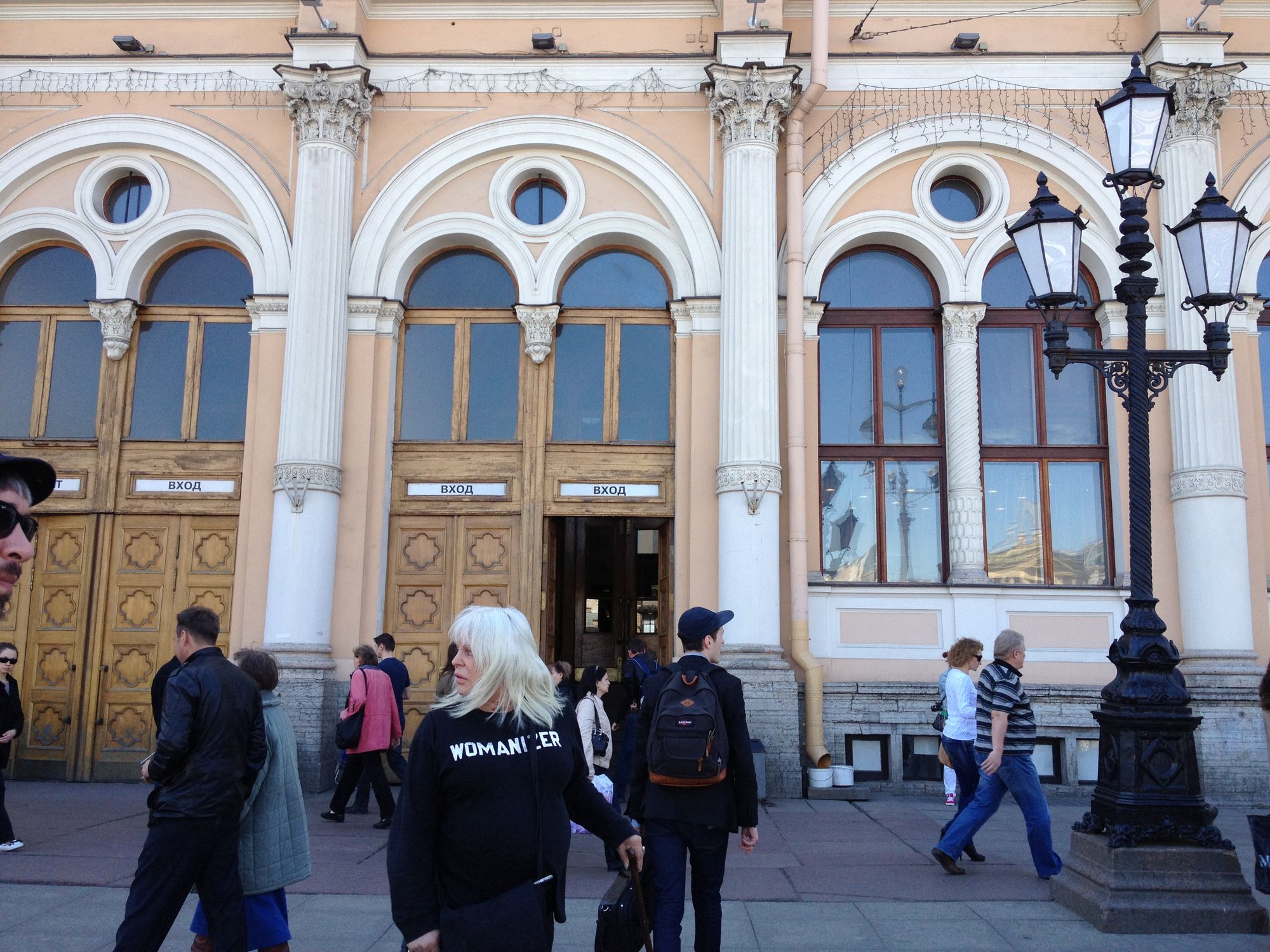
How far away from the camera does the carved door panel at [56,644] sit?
12.9 m

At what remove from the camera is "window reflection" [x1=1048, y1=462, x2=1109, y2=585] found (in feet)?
43.4

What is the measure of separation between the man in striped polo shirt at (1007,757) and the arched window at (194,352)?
32.2ft

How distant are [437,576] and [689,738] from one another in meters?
8.59

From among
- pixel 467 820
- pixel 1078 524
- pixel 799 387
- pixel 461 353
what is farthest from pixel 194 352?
pixel 467 820

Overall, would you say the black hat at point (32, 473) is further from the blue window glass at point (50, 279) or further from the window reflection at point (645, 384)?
the blue window glass at point (50, 279)

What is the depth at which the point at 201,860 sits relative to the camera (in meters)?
4.71

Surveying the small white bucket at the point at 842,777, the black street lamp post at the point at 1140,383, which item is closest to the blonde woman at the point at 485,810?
the black street lamp post at the point at 1140,383

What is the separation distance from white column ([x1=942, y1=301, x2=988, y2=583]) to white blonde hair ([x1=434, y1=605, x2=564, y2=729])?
1031cm

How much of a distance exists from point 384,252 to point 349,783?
6817mm

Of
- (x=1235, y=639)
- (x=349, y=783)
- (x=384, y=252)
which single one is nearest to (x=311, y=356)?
(x=384, y=252)

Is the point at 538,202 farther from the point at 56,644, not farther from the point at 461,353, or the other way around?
the point at 56,644

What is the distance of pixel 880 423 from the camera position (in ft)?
44.8

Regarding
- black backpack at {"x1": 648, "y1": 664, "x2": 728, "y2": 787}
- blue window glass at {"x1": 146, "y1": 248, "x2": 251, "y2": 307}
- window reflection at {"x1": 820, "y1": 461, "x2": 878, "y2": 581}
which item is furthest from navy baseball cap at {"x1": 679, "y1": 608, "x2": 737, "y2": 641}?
blue window glass at {"x1": 146, "y1": 248, "x2": 251, "y2": 307}

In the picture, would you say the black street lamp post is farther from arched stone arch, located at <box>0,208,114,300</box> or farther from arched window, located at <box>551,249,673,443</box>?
arched stone arch, located at <box>0,208,114,300</box>
